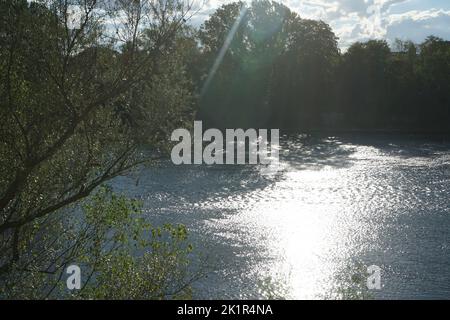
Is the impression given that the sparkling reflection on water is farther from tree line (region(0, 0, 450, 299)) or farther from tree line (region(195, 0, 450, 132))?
tree line (region(195, 0, 450, 132))

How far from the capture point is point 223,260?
29.4 meters

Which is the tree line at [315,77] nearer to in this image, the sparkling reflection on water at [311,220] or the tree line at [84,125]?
the sparkling reflection on water at [311,220]

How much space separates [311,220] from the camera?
3897 centimetres

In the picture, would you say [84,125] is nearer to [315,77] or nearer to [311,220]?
[311,220]

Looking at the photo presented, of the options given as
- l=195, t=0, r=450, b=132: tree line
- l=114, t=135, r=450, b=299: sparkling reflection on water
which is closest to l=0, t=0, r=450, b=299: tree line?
l=114, t=135, r=450, b=299: sparkling reflection on water

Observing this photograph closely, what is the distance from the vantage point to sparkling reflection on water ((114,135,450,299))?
88.8 ft

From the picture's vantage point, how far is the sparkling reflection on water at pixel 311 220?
88.8 feet

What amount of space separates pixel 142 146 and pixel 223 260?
16382mm

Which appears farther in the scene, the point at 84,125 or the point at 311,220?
the point at 311,220

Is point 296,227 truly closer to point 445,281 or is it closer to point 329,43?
point 445,281

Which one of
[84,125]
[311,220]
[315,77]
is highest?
[315,77]

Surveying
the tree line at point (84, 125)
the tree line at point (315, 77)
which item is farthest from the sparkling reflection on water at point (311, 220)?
the tree line at point (315, 77)

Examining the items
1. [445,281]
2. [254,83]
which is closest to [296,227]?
[445,281]

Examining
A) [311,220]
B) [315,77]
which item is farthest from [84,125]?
[315,77]
